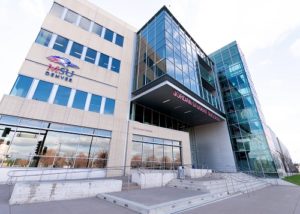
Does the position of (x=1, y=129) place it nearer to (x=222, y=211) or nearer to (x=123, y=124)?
(x=123, y=124)

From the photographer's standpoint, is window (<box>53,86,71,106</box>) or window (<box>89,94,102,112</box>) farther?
window (<box>89,94,102,112</box>)

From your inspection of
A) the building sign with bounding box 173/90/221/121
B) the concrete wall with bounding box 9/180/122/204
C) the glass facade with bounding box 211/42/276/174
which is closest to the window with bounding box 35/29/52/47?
the concrete wall with bounding box 9/180/122/204

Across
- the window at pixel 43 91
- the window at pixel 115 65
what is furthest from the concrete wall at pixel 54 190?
the window at pixel 115 65

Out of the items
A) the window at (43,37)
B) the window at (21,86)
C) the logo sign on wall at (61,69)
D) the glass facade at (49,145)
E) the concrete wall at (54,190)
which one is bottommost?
the concrete wall at (54,190)

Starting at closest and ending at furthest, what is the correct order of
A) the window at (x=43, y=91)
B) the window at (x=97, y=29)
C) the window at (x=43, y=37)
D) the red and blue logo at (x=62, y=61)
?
the window at (x=43, y=91), the window at (x=43, y=37), the red and blue logo at (x=62, y=61), the window at (x=97, y=29)

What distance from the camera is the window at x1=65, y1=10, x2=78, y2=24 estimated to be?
16.9 m

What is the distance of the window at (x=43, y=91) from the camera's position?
12828mm

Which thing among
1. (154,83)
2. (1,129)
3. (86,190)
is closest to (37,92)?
(1,129)

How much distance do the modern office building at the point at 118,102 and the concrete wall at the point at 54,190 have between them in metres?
5.51

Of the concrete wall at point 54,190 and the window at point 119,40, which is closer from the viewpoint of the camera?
the concrete wall at point 54,190

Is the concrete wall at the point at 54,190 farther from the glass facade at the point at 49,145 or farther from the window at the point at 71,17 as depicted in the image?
the window at the point at 71,17

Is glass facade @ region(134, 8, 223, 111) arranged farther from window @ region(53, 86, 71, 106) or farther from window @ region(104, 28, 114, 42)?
window @ region(53, 86, 71, 106)

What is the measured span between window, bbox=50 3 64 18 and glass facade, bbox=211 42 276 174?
91.8 feet

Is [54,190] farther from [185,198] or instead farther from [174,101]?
[174,101]
